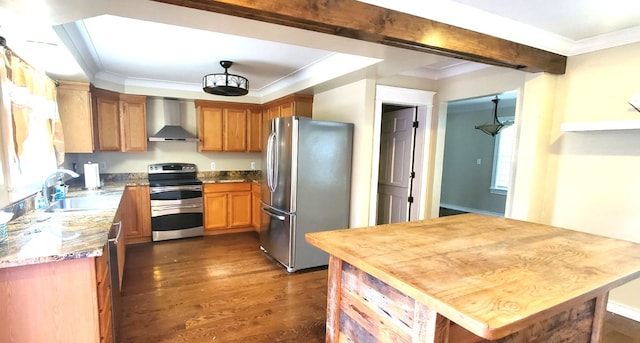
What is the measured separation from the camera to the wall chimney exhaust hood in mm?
4457

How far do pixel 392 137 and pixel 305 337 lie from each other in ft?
9.62

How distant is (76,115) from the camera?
328 cm

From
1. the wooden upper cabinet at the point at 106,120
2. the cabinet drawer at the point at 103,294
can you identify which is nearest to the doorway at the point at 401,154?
the cabinet drawer at the point at 103,294

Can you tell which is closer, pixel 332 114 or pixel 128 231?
pixel 332 114

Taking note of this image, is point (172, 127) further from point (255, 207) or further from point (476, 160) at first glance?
point (476, 160)

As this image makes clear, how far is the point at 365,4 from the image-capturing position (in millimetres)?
1709

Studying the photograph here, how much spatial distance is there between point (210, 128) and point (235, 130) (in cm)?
39

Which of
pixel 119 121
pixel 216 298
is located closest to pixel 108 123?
pixel 119 121

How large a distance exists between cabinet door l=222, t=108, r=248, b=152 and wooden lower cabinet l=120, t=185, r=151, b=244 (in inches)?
53.9

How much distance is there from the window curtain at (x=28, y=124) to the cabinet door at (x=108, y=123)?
0.93 meters

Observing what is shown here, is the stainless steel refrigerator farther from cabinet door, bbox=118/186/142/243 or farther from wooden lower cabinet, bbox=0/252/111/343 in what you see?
cabinet door, bbox=118/186/142/243

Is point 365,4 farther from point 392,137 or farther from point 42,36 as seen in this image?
point 392,137

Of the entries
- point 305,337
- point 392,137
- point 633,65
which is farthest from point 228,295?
point 633,65

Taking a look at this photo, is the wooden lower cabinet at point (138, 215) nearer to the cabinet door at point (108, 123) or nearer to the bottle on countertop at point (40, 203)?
the cabinet door at point (108, 123)
